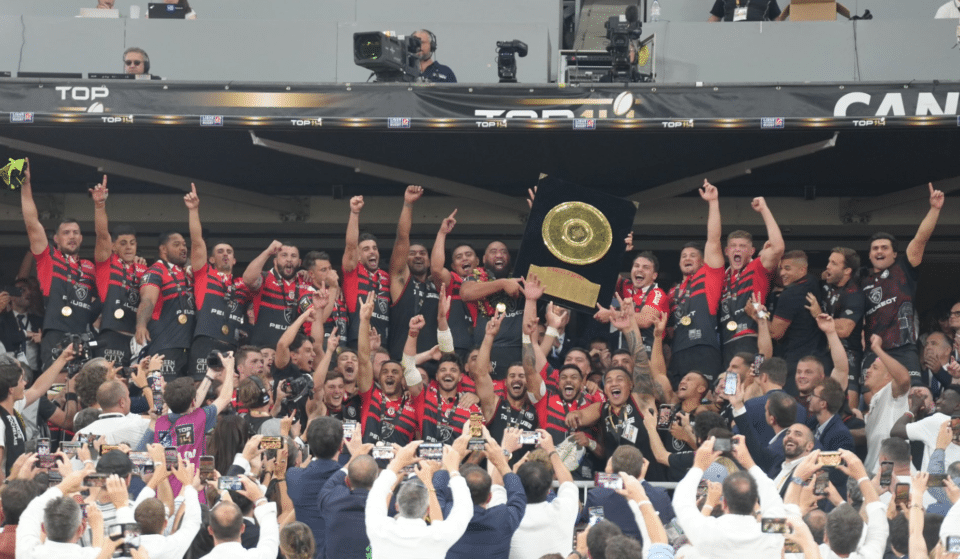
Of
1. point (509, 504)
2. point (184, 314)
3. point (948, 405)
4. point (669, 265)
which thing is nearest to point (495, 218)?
point (669, 265)

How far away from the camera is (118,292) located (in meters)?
10.9

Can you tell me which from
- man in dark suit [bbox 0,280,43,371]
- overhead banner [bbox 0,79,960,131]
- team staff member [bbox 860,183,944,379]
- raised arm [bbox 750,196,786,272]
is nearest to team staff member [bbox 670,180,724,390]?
raised arm [bbox 750,196,786,272]

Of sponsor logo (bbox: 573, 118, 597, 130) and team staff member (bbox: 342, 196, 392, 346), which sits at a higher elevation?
sponsor logo (bbox: 573, 118, 597, 130)

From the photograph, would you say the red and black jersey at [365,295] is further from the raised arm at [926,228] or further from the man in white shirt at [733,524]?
the man in white shirt at [733,524]

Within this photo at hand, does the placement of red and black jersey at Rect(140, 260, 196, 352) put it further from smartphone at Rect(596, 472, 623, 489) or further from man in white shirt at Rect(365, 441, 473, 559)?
smartphone at Rect(596, 472, 623, 489)

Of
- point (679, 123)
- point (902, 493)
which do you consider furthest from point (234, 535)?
point (679, 123)

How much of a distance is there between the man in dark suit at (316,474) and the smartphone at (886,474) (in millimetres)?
3037

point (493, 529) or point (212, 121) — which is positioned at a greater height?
point (212, 121)

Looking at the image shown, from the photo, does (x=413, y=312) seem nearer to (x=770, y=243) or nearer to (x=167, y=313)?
(x=167, y=313)

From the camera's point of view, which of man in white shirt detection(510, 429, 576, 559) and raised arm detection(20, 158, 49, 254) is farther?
raised arm detection(20, 158, 49, 254)

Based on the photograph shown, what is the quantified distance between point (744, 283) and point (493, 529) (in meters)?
4.40

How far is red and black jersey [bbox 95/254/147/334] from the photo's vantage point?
10.8m

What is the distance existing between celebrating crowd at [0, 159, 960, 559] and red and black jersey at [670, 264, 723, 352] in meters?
0.02

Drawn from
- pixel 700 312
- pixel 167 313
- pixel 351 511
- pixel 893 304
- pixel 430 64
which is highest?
pixel 430 64
